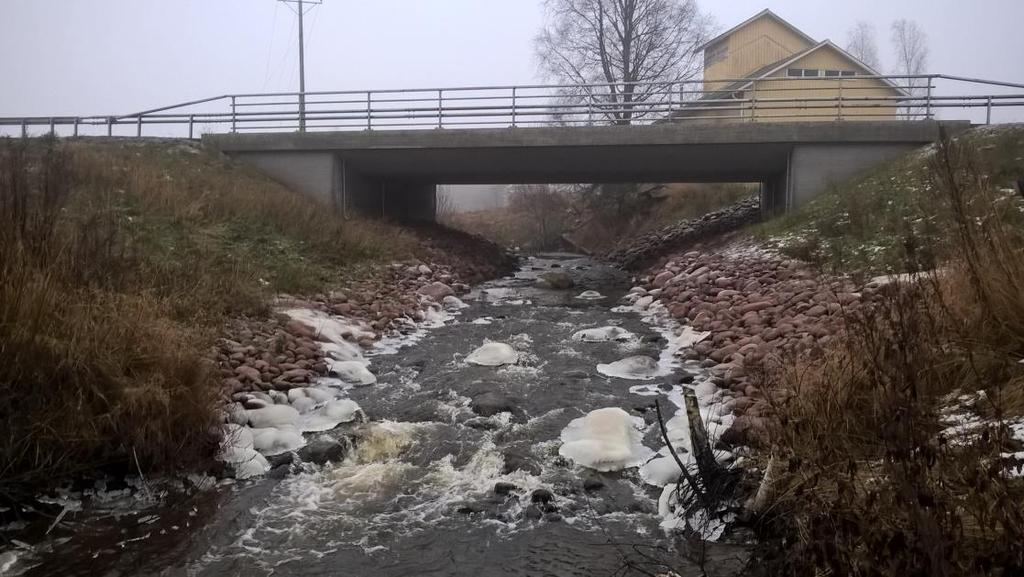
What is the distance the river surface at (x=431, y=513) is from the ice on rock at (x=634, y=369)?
41 cm

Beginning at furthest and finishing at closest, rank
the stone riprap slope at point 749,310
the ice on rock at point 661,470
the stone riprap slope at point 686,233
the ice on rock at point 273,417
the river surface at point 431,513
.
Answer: the stone riprap slope at point 686,233 → the ice on rock at point 273,417 → the stone riprap slope at point 749,310 → the ice on rock at point 661,470 → the river surface at point 431,513

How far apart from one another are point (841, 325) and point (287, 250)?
399 inches

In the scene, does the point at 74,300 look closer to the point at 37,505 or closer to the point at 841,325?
the point at 37,505

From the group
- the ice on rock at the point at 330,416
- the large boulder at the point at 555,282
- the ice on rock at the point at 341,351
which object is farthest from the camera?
the large boulder at the point at 555,282

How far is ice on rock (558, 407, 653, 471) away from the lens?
6.00 meters

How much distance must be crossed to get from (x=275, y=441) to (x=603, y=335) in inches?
235

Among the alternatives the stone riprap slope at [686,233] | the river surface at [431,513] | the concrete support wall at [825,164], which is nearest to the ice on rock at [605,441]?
the river surface at [431,513]

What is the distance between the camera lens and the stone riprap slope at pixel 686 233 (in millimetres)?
21141

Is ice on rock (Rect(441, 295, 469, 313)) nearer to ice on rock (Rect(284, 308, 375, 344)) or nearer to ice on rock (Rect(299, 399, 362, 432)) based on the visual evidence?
ice on rock (Rect(284, 308, 375, 344))

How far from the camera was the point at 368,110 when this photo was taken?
66.0 ft

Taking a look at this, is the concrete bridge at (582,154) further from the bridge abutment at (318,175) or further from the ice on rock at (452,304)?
the ice on rock at (452,304)

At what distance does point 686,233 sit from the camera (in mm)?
22703

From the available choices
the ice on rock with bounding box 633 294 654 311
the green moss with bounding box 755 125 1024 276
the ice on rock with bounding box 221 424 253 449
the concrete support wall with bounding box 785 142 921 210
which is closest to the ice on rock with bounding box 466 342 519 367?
the ice on rock with bounding box 221 424 253 449

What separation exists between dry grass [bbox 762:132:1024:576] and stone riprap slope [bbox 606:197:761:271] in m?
15.9
